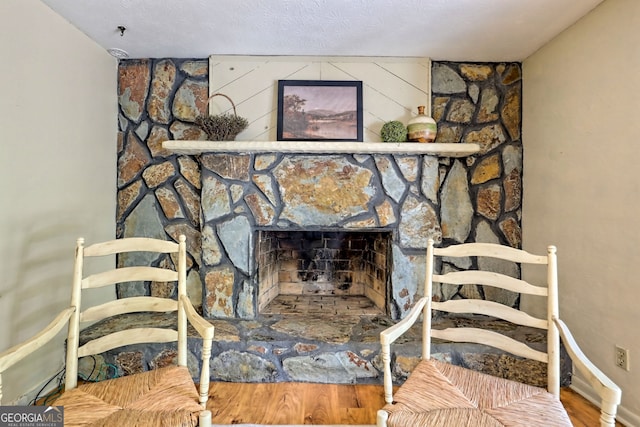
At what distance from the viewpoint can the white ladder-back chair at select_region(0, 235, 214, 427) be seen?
1088mm

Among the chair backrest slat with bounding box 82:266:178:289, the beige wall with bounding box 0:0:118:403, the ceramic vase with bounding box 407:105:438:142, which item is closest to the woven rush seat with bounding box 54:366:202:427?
the chair backrest slat with bounding box 82:266:178:289

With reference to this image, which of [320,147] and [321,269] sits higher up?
[320,147]

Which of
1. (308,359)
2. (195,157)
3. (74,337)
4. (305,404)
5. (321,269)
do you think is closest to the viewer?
(74,337)

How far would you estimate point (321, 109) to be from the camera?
2.36 meters

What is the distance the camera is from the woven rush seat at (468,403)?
105 centimetres

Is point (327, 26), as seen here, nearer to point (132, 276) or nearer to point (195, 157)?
point (195, 157)

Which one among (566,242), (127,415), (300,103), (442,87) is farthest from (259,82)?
(566,242)

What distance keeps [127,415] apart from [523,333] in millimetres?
2174

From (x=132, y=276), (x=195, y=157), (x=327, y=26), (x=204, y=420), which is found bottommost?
(x=204, y=420)

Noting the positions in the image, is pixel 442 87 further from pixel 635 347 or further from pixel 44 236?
pixel 44 236

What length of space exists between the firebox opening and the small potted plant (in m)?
0.78

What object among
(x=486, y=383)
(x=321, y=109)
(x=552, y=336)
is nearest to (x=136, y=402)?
(x=486, y=383)

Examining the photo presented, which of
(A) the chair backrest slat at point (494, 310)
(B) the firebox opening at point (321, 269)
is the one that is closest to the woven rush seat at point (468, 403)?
(A) the chair backrest slat at point (494, 310)

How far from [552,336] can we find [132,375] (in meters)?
1.64
